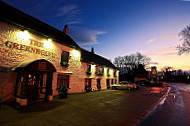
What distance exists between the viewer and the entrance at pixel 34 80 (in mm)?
7105

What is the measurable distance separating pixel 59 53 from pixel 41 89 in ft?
14.0

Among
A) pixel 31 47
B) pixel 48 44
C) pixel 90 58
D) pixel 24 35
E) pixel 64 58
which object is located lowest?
pixel 64 58

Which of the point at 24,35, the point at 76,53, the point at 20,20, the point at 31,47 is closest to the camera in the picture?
the point at 24,35

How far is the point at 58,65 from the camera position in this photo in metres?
11.6

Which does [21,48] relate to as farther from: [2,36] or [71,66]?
[71,66]

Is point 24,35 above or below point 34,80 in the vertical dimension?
above

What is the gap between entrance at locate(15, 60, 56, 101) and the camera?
7105mm

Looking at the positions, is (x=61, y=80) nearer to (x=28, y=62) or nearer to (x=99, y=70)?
(x=28, y=62)

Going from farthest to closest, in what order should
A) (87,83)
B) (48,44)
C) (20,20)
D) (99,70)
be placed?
(99,70)
(87,83)
(48,44)
(20,20)

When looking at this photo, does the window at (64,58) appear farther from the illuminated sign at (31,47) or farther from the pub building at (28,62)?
the illuminated sign at (31,47)

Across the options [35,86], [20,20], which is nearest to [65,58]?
[35,86]

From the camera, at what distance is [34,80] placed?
8.92m

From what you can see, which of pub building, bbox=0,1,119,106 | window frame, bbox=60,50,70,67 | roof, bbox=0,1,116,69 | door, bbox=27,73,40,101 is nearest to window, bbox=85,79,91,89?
pub building, bbox=0,1,119,106

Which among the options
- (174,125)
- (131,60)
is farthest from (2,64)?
(131,60)
